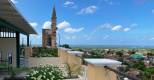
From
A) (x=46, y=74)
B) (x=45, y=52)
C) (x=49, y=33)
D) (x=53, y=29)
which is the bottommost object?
(x=46, y=74)

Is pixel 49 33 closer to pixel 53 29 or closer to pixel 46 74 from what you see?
pixel 53 29

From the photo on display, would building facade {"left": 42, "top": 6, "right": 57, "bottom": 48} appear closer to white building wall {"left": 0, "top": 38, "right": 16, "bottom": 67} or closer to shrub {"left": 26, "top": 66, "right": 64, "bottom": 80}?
white building wall {"left": 0, "top": 38, "right": 16, "bottom": 67}

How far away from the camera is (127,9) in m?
79.7

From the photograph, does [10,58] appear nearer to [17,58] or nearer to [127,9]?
[17,58]

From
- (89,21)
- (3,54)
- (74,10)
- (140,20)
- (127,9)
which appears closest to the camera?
(3,54)

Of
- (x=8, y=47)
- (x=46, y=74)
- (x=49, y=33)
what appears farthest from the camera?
(x=49, y=33)

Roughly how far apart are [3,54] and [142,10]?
67286 mm

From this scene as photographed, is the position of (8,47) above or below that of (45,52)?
above

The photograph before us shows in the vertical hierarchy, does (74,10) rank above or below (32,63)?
above

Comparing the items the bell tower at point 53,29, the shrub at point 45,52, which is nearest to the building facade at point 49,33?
the bell tower at point 53,29

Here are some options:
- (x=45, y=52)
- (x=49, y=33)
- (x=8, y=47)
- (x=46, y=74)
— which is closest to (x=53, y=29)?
(x=49, y=33)

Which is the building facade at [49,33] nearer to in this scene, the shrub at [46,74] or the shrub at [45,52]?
the shrub at [45,52]

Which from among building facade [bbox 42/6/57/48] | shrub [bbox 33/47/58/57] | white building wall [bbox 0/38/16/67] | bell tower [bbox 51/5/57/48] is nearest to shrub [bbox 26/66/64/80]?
white building wall [bbox 0/38/16/67]

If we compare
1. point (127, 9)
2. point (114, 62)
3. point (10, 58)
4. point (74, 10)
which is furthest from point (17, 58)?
point (127, 9)
